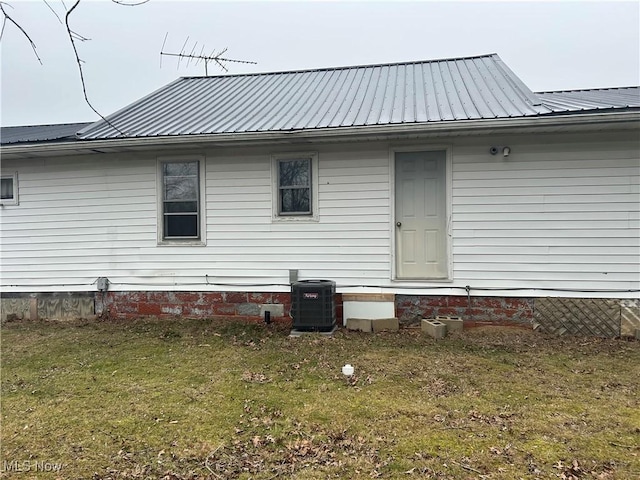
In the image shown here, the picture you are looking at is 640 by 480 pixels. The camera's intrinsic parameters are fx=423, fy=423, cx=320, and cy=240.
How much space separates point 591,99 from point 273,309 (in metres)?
6.07

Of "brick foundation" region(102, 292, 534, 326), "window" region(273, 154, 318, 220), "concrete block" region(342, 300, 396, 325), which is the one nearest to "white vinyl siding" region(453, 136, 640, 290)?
"brick foundation" region(102, 292, 534, 326)

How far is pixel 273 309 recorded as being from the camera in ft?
21.5

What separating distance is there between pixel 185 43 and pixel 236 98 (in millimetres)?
3515

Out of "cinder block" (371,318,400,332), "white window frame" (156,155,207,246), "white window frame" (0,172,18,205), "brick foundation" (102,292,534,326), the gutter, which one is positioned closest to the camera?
the gutter

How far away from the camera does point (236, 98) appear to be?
27.9 feet

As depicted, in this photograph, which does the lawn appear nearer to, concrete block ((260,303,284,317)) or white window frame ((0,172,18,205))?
concrete block ((260,303,284,317))

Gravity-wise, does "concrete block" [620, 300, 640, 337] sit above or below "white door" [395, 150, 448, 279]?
below

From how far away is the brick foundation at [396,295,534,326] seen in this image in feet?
19.3

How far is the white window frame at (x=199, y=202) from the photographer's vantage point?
6.76 m

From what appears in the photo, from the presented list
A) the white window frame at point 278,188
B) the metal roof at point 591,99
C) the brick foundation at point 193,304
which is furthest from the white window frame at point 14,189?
the metal roof at point 591,99

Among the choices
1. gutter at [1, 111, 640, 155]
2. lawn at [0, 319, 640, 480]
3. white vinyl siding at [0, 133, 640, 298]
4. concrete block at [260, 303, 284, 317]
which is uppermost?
gutter at [1, 111, 640, 155]

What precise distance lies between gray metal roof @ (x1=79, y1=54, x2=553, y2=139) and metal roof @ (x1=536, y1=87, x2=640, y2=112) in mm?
368

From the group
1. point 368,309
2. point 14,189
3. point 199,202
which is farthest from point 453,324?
point 14,189

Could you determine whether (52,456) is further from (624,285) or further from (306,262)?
(624,285)
